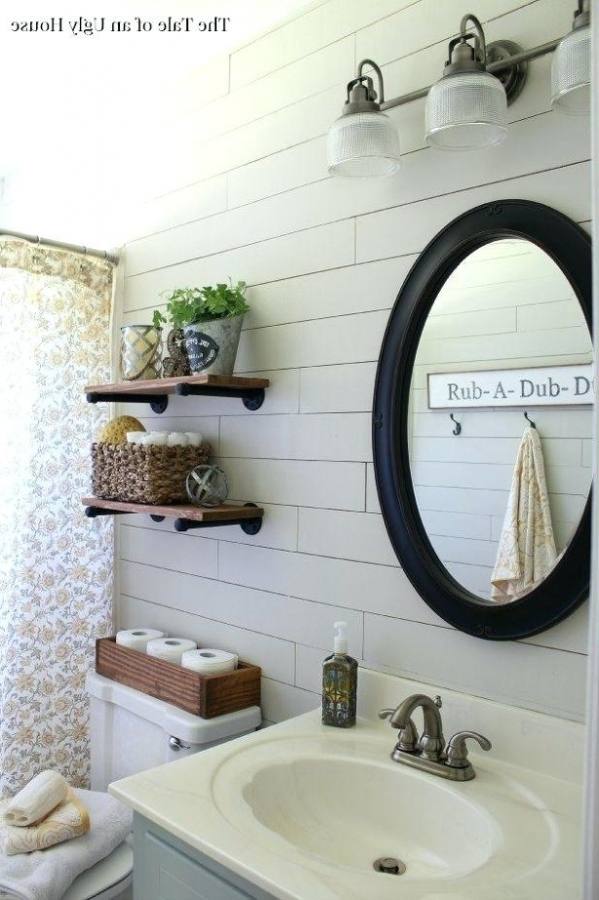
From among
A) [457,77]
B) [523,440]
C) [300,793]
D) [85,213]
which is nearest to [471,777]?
[300,793]

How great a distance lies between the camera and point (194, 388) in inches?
67.7

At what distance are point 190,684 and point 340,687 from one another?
0.42m

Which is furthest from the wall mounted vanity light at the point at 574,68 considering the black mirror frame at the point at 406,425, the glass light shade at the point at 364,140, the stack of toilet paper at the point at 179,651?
the stack of toilet paper at the point at 179,651

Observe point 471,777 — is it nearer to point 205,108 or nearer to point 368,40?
point 368,40

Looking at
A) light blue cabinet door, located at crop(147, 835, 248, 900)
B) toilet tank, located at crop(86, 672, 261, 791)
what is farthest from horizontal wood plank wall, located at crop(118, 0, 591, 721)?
light blue cabinet door, located at crop(147, 835, 248, 900)

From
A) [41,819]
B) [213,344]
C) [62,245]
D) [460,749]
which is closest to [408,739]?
[460,749]

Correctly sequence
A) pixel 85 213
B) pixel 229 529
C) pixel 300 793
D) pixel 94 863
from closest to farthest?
pixel 300 793
pixel 94 863
pixel 229 529
pixel 85 213

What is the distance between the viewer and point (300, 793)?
1333mm

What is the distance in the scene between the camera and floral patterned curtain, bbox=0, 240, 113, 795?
2.05 m

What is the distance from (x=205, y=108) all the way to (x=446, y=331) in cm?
107

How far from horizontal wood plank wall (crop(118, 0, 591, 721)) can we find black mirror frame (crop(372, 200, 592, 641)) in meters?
0.04

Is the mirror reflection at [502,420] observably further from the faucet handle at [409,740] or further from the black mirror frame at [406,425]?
the faucet handle at [409,740]

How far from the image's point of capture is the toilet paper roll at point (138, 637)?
1.97 meters

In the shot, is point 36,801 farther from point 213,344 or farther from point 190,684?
point 213,344
